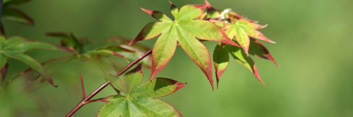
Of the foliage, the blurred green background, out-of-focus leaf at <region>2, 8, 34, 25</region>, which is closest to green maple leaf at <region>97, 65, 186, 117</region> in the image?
the foliage

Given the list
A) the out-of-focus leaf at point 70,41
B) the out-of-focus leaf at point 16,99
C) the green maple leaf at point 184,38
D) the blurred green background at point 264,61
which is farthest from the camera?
the blurred green background at point 264,61

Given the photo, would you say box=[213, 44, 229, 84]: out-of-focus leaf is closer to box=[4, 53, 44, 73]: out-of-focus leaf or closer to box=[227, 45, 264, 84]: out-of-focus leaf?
box=[227, 45, 264, 84]: out-of-focus leaf

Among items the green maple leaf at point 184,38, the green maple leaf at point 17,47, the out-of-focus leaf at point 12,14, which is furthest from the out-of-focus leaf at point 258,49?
the out-of-focus leaf at point 12,14

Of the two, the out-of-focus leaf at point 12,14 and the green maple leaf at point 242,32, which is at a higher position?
the green maple leaf at point 242,32

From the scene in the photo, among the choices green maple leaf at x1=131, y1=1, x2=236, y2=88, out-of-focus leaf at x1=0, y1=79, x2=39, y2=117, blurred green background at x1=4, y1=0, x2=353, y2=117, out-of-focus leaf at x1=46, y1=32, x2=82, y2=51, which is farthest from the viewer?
blurred green background at x1=4, y1=0, x2=353, y2=117

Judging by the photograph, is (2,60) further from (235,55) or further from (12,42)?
(235,55)

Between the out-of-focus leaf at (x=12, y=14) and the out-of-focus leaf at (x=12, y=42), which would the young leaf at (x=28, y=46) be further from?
the out-of-focus leaf at (x=12, y=14)
